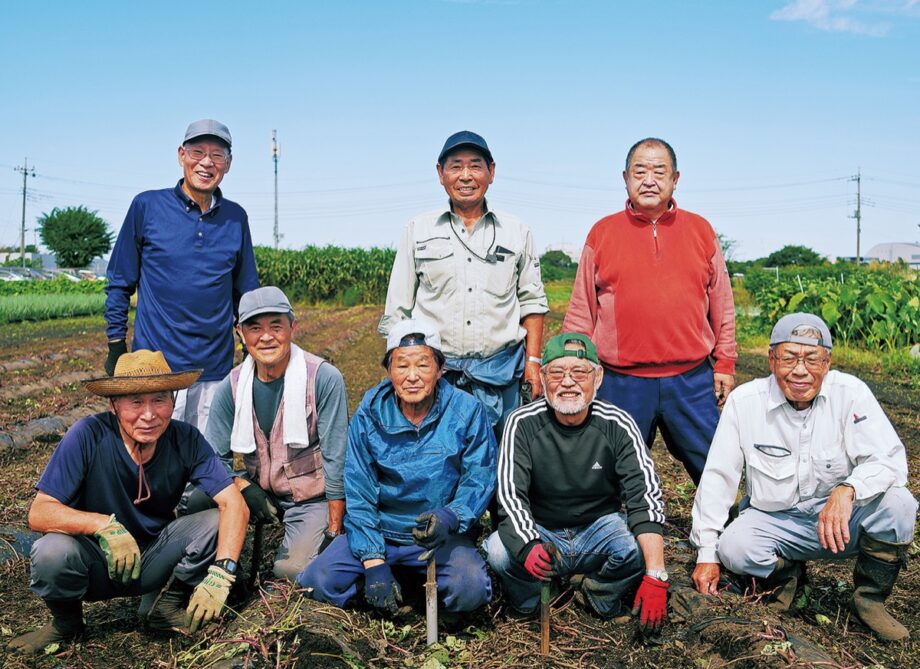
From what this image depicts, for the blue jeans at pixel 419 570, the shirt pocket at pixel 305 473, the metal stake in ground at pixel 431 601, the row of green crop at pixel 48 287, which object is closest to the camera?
the metal stake in ground at pixel 431 601

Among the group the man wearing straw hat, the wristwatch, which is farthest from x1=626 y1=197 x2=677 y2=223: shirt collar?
the wristwatch

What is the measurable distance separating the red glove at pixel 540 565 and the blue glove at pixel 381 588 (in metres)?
0.54

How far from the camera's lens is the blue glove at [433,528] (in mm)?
2857

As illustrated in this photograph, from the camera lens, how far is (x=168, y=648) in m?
3.08

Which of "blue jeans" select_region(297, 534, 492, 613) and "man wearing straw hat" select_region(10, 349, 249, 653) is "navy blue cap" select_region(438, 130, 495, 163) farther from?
"blue jeans" select_region(297, 534, 492, 613)

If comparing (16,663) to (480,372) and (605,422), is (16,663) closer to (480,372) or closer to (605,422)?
(480,372)

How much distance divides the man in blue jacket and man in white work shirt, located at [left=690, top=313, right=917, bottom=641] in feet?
3.22

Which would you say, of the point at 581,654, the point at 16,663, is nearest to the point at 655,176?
the point at 581,654

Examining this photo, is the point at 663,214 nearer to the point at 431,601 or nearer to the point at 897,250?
the point at 431,601

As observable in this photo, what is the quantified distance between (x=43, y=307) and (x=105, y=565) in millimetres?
20523

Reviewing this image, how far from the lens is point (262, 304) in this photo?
3.35 meters

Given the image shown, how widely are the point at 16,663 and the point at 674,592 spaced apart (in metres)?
2.53

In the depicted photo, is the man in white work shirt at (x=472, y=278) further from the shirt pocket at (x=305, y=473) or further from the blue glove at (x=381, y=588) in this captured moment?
the blue glove at (x=381, y=588)

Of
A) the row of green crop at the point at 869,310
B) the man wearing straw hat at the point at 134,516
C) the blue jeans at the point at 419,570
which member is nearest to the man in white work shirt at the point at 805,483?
the blue jeans at the point at 419,570
